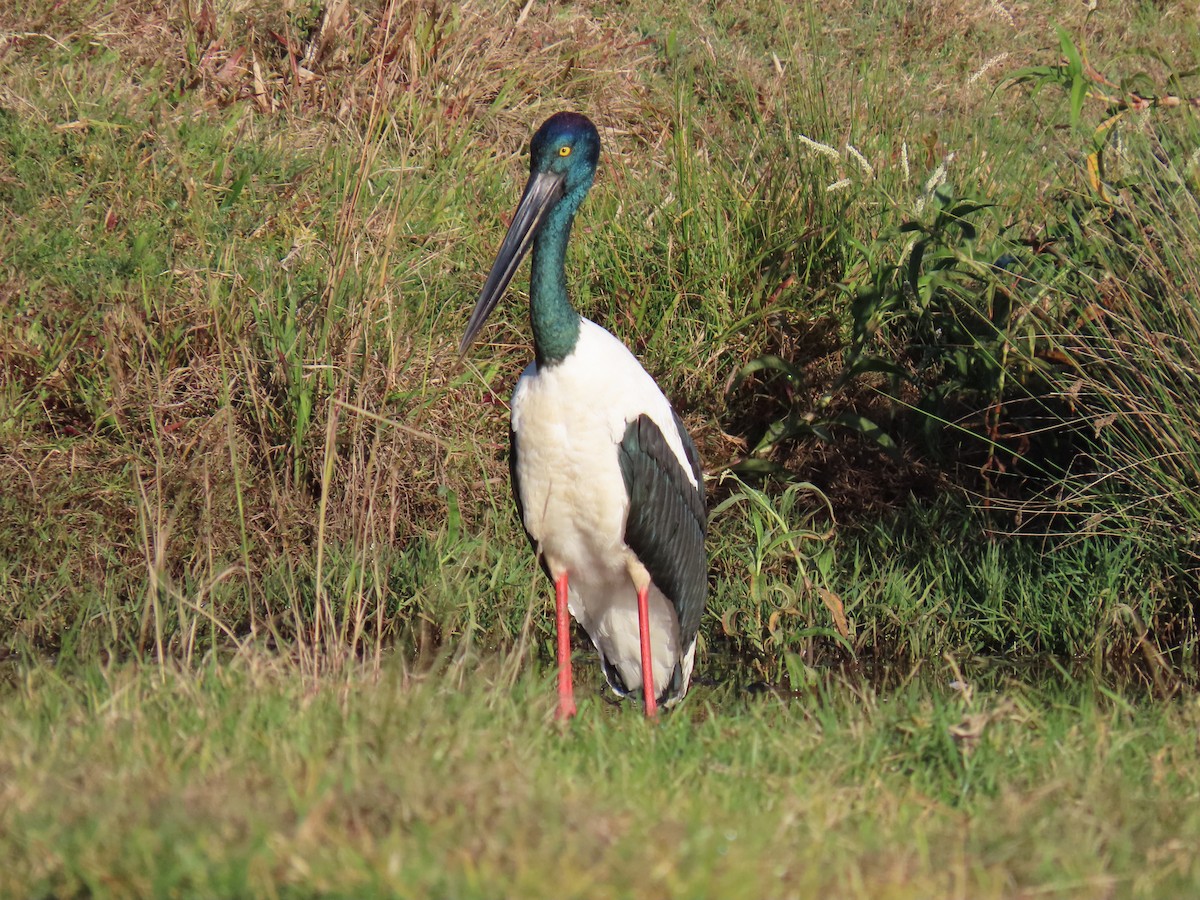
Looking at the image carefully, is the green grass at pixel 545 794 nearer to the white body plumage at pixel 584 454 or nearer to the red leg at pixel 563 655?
the red leg at pixel 563 655

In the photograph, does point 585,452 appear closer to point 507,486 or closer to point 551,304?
point 551,304

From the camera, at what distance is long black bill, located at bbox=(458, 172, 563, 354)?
13.7ft

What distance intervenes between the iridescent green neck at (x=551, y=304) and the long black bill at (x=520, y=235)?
54 mm

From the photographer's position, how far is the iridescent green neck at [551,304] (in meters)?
4.02

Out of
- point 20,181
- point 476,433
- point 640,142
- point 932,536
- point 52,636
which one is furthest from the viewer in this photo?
point 640,142

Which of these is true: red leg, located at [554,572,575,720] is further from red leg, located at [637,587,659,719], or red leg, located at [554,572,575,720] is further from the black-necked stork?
red leg, located at [637,587,659,719]

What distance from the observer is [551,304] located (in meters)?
4.03

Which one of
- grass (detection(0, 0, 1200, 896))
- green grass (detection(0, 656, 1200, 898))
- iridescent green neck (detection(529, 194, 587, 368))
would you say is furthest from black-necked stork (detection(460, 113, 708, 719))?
green grass (detection(0, 656, 1200, 898))

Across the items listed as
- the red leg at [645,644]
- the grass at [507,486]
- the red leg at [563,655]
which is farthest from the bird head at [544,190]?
the red leg at [645,644]

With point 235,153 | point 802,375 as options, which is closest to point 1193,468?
point 802,375

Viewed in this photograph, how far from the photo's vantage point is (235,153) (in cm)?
639

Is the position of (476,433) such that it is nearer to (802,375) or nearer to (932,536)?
(802,375)

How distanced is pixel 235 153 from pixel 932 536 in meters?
3.39

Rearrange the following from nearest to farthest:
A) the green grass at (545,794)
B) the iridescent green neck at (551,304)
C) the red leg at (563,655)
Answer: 1. the green grass at (545,794)
2. the red leg at (563,655)
3. the iridescent green neck at (551,304)
